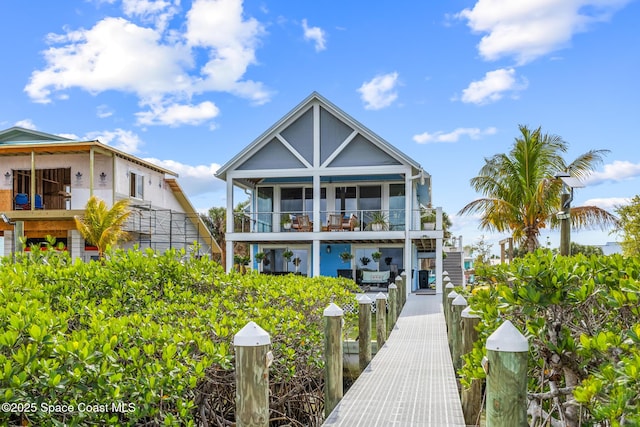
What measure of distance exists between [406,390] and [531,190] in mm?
16710

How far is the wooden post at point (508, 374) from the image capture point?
9.93 feet

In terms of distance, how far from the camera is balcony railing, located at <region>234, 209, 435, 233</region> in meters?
21.6

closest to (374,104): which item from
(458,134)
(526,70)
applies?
(458,134)

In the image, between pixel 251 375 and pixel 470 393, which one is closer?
pixel 251 375

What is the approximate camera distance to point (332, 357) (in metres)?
6.28

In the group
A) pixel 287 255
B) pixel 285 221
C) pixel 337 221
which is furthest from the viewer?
pixel 287 255

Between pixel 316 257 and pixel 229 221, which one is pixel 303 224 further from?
pixel 229 221

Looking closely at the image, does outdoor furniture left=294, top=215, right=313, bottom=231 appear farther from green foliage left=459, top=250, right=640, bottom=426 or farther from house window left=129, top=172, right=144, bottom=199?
green foliage left=459, top=250, right=640, bottom=426

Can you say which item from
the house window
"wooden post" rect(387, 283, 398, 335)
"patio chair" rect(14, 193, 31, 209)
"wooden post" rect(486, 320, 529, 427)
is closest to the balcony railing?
the house window

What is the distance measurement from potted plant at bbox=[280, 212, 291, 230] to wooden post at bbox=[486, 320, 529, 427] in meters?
19.2

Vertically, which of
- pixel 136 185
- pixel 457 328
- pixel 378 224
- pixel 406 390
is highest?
pixel 136 185

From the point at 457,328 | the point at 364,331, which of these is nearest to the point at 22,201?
the point at 364,331

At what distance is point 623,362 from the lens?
2719 mm

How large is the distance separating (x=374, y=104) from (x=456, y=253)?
1292cm
